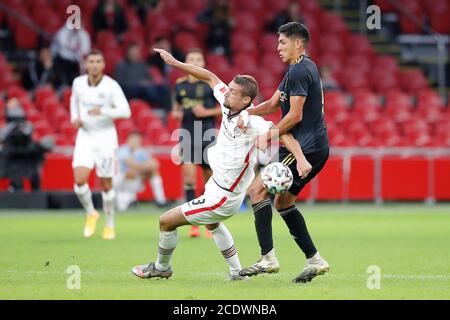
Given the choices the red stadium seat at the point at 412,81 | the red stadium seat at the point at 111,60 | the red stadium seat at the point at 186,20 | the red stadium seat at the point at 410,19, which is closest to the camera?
the red stadium seat at the point at 111,60

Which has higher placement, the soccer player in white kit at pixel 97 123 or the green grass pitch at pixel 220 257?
the soccer player in white kit at pixel 97 123

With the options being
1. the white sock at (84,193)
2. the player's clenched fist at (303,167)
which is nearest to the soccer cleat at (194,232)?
the white sock at (84,193)

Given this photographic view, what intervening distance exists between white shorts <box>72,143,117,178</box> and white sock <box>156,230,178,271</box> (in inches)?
188

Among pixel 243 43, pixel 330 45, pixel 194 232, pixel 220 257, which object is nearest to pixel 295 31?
pixel 220 257

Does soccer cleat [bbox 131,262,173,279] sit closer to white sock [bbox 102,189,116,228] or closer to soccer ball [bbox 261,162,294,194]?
soccer ball [bbox 261,162,294,194]

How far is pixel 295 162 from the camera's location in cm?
970

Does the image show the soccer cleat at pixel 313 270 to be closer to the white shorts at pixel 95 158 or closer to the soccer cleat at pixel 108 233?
the soccer cleat at pixel 108 233

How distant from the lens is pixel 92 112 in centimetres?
1428

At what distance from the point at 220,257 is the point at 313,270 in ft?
8.82

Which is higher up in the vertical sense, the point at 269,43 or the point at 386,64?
the point at 269,43

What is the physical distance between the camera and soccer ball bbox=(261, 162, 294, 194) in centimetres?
923

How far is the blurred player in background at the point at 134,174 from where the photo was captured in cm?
2036

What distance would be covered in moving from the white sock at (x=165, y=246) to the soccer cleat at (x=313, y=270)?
3.80 feet

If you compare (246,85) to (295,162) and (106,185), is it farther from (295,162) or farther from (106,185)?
(106,185)
